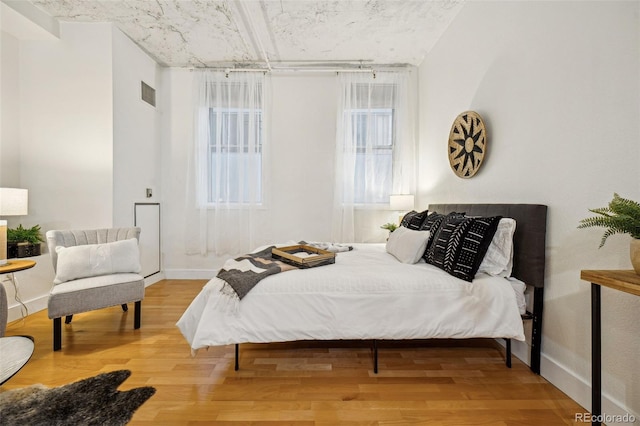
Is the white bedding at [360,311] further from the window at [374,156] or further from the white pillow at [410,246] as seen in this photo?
the window at [374,156]

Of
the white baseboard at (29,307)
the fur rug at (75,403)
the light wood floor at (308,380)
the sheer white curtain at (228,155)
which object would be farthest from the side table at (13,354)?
the sheer white curtain at (228,155)

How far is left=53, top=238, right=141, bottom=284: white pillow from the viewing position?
2.24 m

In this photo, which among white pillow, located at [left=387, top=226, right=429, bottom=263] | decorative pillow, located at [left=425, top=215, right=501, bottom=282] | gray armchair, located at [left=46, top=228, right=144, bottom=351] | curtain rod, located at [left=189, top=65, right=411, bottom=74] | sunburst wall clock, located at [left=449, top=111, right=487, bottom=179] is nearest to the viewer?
decorative pillow, located at [left=425, top=215, right=501, bottom=282]

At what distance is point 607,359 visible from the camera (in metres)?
1.39

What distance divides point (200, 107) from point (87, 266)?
2.50m

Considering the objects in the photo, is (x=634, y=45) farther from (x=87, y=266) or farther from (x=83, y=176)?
(x=83, y=176)

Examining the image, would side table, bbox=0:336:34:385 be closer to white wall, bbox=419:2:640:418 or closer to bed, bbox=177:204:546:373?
bed, bbox=177:204:546:373

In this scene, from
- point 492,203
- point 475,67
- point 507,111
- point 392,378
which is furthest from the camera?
point 475,67

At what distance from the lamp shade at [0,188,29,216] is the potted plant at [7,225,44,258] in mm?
400

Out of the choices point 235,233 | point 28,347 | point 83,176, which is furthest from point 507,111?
point 83,176

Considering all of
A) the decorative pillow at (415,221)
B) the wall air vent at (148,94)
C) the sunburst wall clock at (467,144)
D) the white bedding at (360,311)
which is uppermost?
the wall air vent at (148,94)

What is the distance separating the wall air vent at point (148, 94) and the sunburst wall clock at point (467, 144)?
12.4ft

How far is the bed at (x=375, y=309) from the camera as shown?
1.68m

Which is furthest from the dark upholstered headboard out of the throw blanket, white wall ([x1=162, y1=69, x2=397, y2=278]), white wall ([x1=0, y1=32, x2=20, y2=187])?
white wall ([x1=0, y1=32, x2=20, y2=187])
